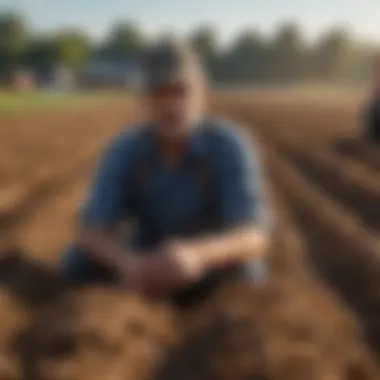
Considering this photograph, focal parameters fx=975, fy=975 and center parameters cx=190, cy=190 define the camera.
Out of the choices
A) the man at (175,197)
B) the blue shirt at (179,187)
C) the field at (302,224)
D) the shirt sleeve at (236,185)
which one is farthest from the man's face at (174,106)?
the field at (302,224)

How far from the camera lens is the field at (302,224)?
4051 mm

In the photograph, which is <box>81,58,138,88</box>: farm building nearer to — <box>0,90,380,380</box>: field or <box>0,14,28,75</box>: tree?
<box>0,14,28,75</box>: tree

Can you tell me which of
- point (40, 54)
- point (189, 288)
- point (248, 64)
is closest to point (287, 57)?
point (248, 64)

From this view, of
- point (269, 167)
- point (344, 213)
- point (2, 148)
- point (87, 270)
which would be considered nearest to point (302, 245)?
point (344, 213)

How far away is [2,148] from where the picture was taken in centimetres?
1809

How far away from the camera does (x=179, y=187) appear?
161 inches

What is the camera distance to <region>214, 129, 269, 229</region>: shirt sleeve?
13.3 ft

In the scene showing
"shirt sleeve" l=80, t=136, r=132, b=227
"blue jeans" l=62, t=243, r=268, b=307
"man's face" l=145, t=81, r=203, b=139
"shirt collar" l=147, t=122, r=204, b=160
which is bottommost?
"blue jeans" l=62, t=243, r=268, b=307

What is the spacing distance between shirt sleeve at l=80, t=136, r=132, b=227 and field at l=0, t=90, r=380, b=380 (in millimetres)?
670

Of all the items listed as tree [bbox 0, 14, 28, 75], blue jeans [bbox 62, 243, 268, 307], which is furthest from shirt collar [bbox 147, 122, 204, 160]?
tree [bbox 0, 14, 28, 75]

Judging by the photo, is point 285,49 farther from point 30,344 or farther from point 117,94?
point 30,344

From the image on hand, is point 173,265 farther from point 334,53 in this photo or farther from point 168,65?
point 334,53

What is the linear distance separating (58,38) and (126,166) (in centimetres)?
6463

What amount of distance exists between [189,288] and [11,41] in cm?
5975
